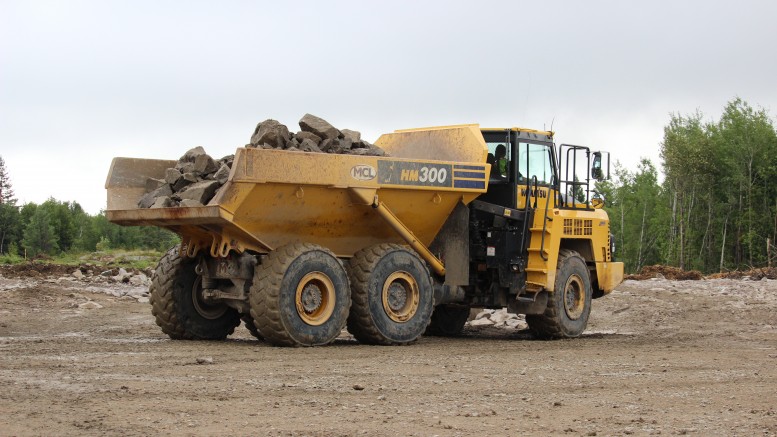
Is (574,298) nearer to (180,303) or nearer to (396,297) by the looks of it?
(396,297)

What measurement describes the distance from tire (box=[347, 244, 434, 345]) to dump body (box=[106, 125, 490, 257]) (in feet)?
1.55

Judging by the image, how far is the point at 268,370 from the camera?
10.3m

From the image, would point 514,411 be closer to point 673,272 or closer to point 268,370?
point 268,370

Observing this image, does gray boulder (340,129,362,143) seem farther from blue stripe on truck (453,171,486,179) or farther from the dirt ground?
the dirt ground

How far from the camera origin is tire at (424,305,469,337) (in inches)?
669

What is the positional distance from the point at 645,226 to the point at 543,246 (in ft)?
178

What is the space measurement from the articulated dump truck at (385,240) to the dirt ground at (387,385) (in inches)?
20.3

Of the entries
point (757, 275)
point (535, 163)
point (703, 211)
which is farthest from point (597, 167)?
point (703, 211)


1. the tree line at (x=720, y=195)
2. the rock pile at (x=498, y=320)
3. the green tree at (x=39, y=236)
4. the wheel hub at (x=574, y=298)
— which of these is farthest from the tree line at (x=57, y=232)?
the wheel hub at (x=574, y=298)

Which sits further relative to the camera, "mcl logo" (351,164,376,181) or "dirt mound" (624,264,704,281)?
"dirt mound" (624,264,704,281)

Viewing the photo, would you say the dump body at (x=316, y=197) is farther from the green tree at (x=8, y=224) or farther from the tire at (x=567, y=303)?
the green tree at (x=8, y=224)

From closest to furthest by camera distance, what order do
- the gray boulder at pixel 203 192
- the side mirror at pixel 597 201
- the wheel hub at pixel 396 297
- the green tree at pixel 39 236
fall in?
the gray boulder at pixel 203 192
the wheel hub at pixel 396 297
the side mirror at pixel 597 201
the green tree at pixel 39 236

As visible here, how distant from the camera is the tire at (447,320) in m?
17.0

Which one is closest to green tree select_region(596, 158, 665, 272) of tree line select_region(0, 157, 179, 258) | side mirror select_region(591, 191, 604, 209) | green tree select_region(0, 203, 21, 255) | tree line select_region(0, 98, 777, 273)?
tree line select_region(0, 98, 777, 273)
